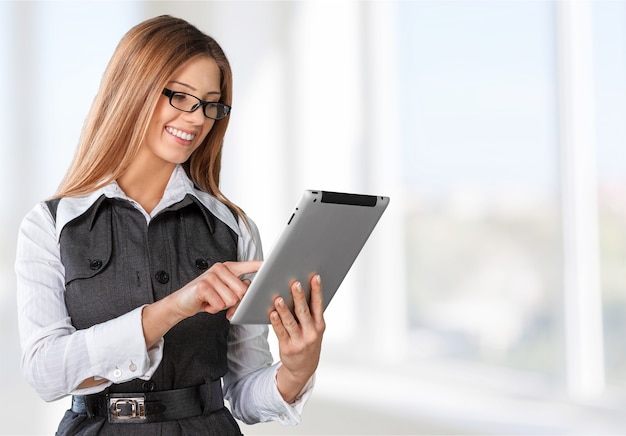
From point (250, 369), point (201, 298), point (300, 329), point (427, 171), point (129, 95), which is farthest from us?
point (427, 171)

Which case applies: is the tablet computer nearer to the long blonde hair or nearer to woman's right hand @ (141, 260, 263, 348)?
woman's right hand @ (141, 260, 263, 348)

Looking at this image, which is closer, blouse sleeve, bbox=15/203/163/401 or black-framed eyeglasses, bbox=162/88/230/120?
blouse sleeve, bbox=15/203/163/401

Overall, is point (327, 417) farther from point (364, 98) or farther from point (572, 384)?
point (364, 98)

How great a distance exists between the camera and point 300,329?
4.75ft

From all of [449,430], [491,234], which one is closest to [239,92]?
[491,234]

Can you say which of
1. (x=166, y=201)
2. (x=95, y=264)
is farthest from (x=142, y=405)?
(x=166, y=201)

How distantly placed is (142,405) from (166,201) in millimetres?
373

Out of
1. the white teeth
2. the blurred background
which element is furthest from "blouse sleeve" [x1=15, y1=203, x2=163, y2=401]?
the blurred background

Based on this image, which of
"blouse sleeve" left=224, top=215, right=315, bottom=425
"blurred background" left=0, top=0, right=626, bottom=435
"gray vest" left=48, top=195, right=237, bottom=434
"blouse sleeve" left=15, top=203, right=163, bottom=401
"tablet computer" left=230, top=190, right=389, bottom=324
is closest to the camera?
"tablet computer" left=230, top=190, right=389, bottom=324

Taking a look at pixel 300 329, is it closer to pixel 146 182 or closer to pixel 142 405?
pixel 142 405

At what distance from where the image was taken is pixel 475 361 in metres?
3.88

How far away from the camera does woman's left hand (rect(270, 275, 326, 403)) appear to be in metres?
1.40

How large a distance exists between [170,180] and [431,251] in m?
2.57

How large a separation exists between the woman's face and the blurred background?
79.5 inches
